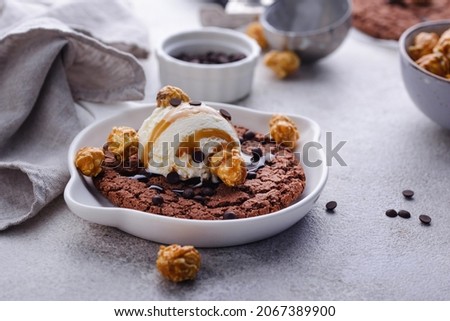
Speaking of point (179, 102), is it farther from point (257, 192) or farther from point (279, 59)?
point (279, 59)

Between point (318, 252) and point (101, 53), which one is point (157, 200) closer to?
point (318, 252)

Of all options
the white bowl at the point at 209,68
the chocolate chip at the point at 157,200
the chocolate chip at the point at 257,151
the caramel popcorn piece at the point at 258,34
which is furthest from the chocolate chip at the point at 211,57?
the chocolate chip at the point at 157,200

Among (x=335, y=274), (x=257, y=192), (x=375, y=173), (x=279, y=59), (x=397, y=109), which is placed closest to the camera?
(x=335, y=274)

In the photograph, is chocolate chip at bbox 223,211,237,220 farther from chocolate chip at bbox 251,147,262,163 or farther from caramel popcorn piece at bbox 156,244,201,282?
chocolate chip at bbox 251,147,262,163

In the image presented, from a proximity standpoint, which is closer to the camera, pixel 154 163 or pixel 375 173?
pixel 154 163

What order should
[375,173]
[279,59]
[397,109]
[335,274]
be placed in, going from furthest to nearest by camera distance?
[279,59]
[397,109]
[375,173]
[335,274]

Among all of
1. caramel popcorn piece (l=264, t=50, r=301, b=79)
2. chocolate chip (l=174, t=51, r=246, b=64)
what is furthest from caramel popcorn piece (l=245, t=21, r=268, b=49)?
chocolate chip (l=174, t=51, r=246, b=64)

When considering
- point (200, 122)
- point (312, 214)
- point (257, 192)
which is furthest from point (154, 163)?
point (312, 214)

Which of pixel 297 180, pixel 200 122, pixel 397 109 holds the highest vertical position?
pixel 200 122
